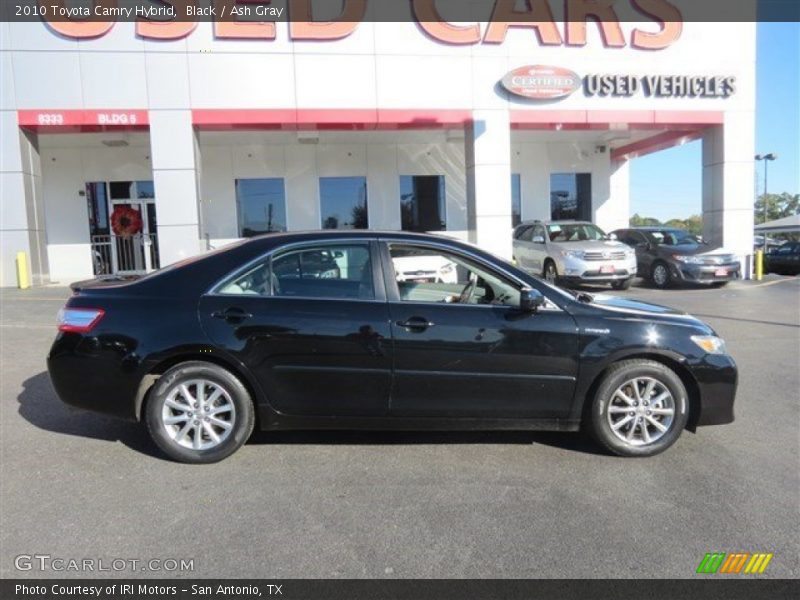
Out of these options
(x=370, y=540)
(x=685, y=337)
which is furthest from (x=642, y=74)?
(x=370, y=540)

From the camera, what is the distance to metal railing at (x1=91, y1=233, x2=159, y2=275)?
17.9m

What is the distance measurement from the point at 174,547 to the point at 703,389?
139 inches

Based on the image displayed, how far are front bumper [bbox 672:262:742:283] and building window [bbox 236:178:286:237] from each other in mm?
11393

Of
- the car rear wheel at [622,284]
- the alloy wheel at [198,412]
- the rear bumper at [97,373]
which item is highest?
the rear bumper at [97,373]

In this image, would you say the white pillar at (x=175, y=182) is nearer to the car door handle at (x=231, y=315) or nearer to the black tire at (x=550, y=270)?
the black tire at (x=550, y=270)

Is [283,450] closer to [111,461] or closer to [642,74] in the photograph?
[111,461]

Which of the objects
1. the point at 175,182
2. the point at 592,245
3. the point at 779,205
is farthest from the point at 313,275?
the point at 779,205

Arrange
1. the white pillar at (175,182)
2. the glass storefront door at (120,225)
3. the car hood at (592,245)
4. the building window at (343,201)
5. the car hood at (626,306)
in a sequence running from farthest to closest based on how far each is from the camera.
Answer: the building window at (343,201) < the glass storefront door at (120,225) < the white pillar at (175,182) < the car hood at (592,245) < the car hood at (626,306)

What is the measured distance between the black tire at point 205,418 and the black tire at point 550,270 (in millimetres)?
11150

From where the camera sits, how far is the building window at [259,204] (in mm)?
18422

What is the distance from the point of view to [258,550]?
3.00 m

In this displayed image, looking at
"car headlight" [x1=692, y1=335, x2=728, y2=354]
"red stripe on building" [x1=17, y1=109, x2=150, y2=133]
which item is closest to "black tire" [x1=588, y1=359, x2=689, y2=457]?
"car headlight" [x1=692, y1=335, x2=728, y2=354]

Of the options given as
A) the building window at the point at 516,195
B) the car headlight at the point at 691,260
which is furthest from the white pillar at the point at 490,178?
the building window at the point at 516,195

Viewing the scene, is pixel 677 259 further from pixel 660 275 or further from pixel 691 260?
pixel 660 275
